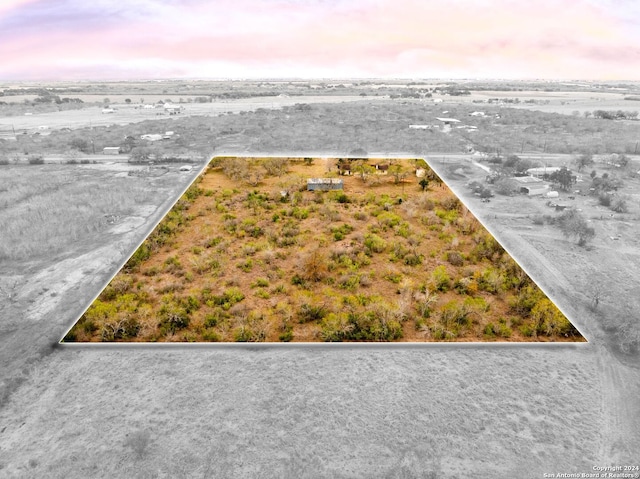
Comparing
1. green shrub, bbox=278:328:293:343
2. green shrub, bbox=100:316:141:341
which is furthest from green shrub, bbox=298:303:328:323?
green shrub, bbox=100:316:141:341

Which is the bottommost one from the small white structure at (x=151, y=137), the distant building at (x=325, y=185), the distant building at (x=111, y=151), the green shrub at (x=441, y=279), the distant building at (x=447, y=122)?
the distant building at (x=111, y=151)

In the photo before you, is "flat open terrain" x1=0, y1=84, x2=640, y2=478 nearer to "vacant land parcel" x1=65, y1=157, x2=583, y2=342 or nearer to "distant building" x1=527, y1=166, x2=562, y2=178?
"vacant land parcel" x1=65, y1=157, x2=583, y2=342

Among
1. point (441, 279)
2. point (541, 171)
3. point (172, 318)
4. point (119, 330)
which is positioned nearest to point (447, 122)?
point (541, 171)

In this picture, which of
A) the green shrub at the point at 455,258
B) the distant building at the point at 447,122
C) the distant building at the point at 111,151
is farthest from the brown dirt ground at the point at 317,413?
the distant building at the point at 447,122

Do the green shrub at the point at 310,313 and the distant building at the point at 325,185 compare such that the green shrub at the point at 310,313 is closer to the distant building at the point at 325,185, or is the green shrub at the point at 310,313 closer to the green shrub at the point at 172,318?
the green shrub at the point at 172,318

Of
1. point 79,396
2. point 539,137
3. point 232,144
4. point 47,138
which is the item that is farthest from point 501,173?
point 47,138

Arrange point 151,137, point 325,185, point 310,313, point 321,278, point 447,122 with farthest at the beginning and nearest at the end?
point 447,122
point 151,137
point 325,185
point 321,278
point 310,313

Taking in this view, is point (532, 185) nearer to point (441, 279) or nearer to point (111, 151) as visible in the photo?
point (441, 279)

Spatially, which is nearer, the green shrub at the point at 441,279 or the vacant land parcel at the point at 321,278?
the vacant land parcel at the point at 321,278

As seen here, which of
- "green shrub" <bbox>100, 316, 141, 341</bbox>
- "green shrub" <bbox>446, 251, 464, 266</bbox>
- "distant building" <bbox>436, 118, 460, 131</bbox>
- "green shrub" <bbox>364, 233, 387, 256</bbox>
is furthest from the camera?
"distant building" <bbox>436, 118, 460, 131</bbox>
